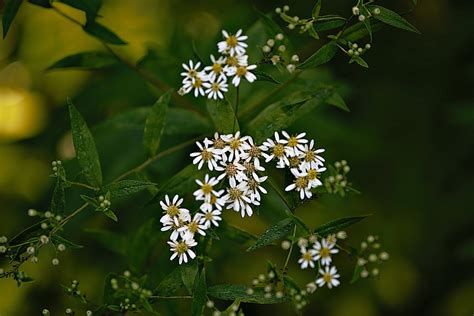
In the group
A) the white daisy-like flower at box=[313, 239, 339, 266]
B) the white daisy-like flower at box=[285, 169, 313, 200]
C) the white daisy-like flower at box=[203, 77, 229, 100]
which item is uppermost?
the white daisy-like flower at box=[203, 77, 229, 100]

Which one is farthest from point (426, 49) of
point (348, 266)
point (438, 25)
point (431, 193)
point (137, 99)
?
point (137, 99)

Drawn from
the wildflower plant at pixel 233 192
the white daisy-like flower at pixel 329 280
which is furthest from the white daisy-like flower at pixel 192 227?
the white daisy-like flower at pixel 329 280

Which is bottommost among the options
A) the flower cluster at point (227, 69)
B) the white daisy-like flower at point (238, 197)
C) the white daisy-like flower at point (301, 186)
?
the white daisy-like flower at point (238, 197)

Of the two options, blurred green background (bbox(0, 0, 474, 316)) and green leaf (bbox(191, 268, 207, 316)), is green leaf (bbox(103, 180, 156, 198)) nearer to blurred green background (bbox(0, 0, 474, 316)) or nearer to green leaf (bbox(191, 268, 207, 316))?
green leaf (bbox(191, 268, 207, 316))

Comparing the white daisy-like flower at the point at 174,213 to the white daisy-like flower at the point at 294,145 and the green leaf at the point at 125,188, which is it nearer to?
the green leaf at the point at 125,188

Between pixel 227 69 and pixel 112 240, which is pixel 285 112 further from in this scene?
pixel 112 240

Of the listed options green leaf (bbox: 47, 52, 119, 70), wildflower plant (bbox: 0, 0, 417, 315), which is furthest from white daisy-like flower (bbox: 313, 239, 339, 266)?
green leaf (bbox: 47, 52, 119, 70)

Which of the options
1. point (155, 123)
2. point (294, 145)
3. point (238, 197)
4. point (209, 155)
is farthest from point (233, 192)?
point (155, 123)
